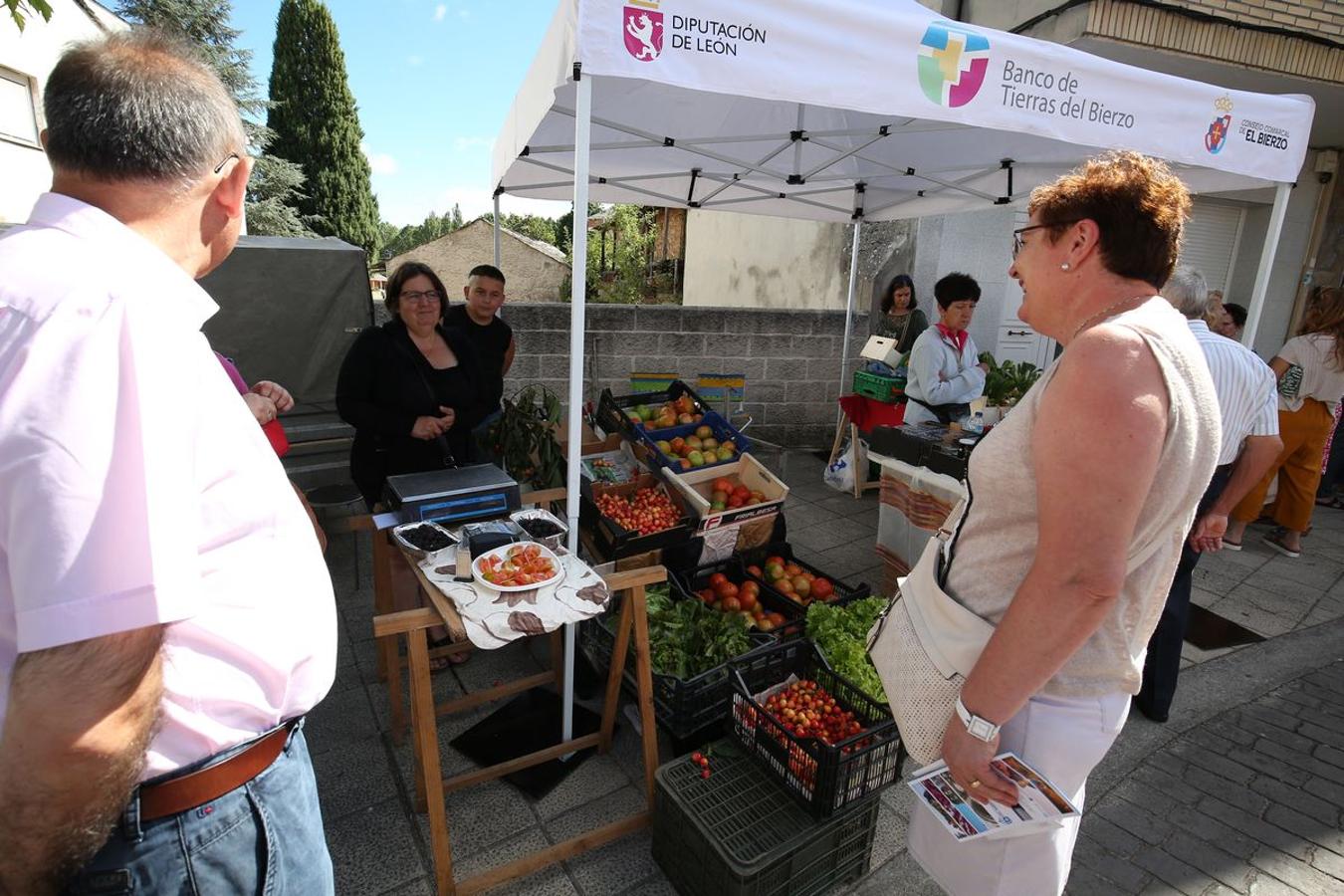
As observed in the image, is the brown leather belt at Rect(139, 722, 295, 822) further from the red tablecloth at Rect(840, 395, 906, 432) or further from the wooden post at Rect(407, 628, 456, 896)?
the red tablecloth at Rect(840, 395, 906, 432)

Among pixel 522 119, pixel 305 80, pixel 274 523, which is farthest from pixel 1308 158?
pixel 305 80

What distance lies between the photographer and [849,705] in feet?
7.90

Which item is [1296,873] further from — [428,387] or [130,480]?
[428,387]

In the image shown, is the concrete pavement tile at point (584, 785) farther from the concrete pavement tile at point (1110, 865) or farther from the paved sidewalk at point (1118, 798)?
the concrete pavement tile at point (1110, 865)

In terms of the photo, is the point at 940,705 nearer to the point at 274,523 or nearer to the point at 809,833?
the point at 809,833

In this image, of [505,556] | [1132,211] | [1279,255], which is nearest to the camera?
[1132,211]

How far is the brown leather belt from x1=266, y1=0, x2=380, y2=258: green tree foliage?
25.3 meters

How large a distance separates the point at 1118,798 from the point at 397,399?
11.5ft

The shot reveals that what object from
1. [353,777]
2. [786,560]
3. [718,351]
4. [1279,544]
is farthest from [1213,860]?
[718,351]

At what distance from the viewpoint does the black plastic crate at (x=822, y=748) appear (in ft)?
6.51

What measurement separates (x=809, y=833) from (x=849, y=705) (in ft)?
1.75

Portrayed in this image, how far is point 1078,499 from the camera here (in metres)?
1.11

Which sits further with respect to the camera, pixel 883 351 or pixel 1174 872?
pixel 883 351

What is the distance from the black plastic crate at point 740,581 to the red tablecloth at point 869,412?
101 inches
